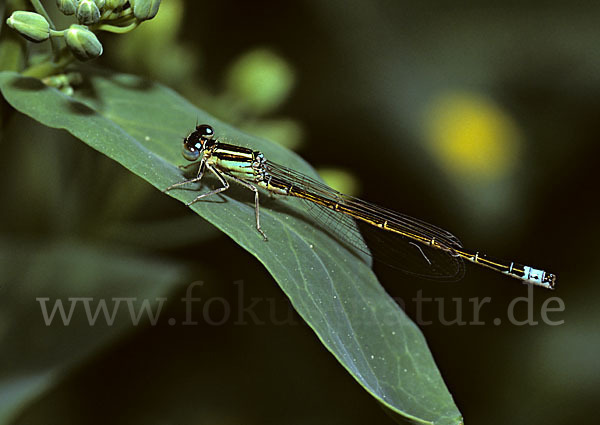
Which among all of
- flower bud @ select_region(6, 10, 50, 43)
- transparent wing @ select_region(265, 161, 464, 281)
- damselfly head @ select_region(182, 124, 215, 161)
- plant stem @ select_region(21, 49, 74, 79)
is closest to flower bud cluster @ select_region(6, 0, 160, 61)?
flower bud @ select_region(6, 10, 50, 43)

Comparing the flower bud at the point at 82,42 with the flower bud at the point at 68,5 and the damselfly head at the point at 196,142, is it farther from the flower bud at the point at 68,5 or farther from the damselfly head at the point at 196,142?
the damselfly head at the point at 196,142

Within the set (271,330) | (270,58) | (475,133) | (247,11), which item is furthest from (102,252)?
(475,133)

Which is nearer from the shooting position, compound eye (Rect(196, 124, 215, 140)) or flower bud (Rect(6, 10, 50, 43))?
flower bud (Rect(6, 10, 50, 43))

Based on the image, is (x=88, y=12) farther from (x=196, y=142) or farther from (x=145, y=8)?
(x=196, y=142)

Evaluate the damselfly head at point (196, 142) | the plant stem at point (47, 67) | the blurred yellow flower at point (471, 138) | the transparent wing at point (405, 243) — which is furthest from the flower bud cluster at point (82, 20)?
the blurred yellow flower at point (471, 138)

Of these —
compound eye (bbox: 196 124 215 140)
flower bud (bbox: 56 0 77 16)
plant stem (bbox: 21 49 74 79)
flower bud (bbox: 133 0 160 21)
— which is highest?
compound eye (bbox: 196 124 215 140)

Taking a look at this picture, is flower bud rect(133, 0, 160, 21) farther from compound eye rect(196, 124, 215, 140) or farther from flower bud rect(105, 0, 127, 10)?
compound eye rect(196, 124, 215, 140)

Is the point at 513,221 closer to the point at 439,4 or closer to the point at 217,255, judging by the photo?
the point at 439,4

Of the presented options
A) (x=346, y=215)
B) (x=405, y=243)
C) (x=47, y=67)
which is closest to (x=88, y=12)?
(x=47, y=67)
